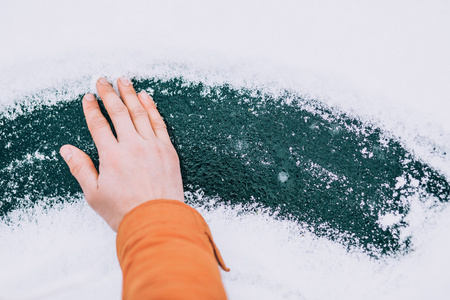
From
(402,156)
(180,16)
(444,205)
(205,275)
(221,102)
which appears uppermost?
(180,16)

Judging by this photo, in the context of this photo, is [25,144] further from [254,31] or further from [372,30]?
[372,30]

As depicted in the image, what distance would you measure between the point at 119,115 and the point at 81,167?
201mm

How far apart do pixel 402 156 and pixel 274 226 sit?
1.64 ft

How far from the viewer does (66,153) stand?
34.9 inches

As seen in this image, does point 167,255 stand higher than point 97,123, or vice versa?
point 97,123

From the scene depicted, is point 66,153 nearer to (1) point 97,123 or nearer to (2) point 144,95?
(1) point 97,123

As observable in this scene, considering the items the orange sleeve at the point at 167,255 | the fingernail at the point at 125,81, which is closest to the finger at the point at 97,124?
the fingernail at the point at 125,81

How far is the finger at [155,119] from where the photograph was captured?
912mm

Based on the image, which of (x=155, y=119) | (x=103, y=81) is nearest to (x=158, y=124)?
(x=155, y=119)

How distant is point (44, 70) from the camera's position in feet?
3.07

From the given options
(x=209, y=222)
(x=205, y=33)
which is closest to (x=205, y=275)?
(x=209, y=222)

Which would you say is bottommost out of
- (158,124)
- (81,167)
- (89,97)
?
(81,167)

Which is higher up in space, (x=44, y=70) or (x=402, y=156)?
(x=44, y=70)

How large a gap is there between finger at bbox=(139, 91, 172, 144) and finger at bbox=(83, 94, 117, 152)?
132 millimetres
